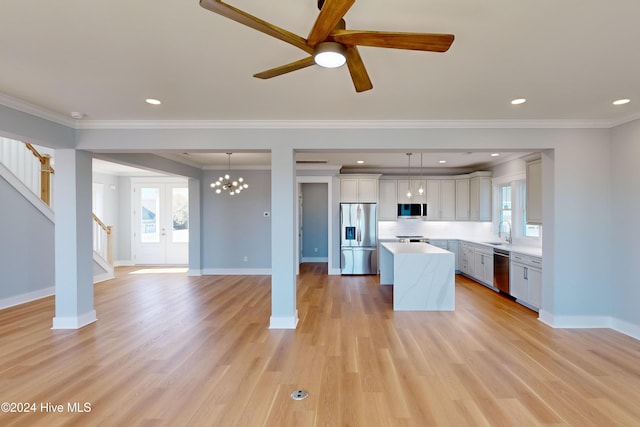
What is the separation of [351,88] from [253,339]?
2861 mm

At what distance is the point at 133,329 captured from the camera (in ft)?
11.9

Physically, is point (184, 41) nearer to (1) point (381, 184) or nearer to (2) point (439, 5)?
(2) point (439, 5)

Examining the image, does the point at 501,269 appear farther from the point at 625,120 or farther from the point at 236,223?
the point at 236,223

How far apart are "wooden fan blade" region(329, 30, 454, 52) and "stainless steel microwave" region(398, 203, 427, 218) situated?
5.89 m

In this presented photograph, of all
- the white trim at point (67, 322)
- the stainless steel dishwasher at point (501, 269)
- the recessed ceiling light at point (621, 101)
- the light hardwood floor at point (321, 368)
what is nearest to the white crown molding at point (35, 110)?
the white trim at point (67, 322)

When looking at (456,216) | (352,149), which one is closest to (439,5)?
(352,149)

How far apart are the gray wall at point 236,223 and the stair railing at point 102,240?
232cm

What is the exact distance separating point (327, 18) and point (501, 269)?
17.2 ft

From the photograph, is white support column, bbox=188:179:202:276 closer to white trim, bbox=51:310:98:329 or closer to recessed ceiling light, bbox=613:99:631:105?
white trim, bbox=51:310:98:329

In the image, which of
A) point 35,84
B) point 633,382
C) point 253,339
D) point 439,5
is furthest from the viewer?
point 253,339

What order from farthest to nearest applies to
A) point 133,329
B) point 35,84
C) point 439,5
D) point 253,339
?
point 133,329
point 253,339
point 35,84
point 439,5

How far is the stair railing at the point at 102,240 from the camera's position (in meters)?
6.74

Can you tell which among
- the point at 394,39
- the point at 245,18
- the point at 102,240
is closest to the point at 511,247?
the point at 394,39

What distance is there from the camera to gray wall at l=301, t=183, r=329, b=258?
29.7ft
